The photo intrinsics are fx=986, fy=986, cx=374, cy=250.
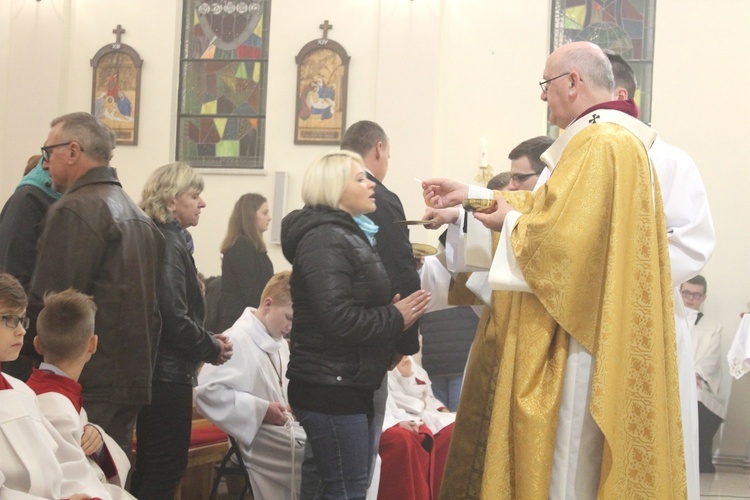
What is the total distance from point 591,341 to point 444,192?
2.75 ft

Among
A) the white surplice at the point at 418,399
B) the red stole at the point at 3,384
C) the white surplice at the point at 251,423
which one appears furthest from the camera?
the white surplice at the point at 418,399

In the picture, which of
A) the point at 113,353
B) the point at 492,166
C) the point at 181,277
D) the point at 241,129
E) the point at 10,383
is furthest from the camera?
the point at 241,129

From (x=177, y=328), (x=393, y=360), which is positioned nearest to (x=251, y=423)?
(x=177, y=328)

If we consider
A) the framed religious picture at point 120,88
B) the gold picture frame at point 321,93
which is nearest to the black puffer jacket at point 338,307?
the gold picture frame at point 321,93

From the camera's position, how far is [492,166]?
11.0m

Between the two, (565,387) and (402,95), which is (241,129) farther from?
(565,387)

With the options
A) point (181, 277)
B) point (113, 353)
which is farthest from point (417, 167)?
point (113, 353)

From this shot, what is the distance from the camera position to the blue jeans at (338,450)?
3.83 m

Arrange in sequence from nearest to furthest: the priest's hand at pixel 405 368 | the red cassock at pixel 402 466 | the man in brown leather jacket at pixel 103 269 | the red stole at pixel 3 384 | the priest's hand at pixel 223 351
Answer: the red stole at pixel 3 384, the man in brown leather jacket at pixel 103 269, the priest's hand at pixel 223 351, the red cassock at pixel 402 466, the priest's hand at pixel 405 368

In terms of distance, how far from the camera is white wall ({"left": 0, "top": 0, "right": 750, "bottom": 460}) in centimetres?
1060

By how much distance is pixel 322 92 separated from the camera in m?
11.3

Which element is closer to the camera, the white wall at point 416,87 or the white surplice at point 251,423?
the white surplice at point 251,423

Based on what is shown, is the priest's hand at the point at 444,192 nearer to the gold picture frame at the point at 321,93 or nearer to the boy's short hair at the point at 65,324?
the boy's short hair at the point at 65,324

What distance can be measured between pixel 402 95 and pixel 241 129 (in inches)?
80.3
